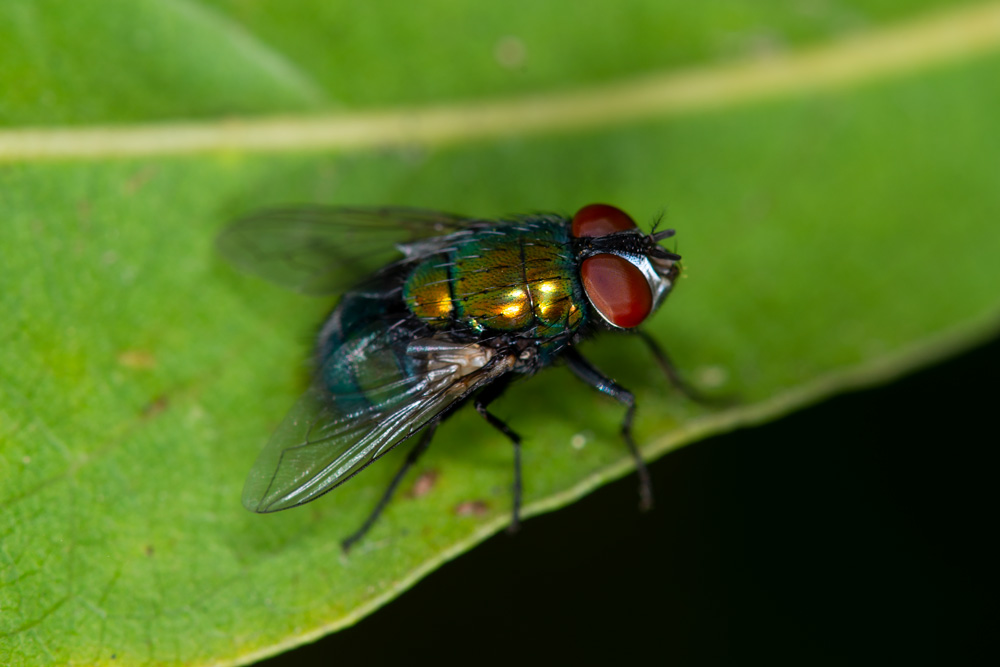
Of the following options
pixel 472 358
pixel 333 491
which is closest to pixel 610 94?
pixel 472 358

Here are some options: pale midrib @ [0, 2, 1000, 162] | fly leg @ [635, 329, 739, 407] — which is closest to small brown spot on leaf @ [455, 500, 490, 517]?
fly leg @ [635, 329, 739, 407]

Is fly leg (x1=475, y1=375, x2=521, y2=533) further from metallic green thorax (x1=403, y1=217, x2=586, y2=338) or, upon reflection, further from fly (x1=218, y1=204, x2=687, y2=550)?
metallic green thorax (x1=403, y1=217, x2=586, y2=338)

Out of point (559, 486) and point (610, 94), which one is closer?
point (559, 486)

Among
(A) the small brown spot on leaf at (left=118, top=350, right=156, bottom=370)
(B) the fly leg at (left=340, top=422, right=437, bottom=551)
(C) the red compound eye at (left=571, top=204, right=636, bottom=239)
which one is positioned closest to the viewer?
(B) the fly leg at (left=340, top=422, right=437, bottom=551)

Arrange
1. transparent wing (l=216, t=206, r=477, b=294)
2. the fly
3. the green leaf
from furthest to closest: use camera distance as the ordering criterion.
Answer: transparent wing (l=216, t=206, r=477, b=294)
the fly
the green leaf

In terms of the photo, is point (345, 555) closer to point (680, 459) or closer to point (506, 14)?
point (680, 459)

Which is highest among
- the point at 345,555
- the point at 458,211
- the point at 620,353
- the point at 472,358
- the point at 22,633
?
the point at 458,211

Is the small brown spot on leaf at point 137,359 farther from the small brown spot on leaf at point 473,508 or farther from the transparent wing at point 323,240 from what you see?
the small brown spot on leaf at point 473,508
